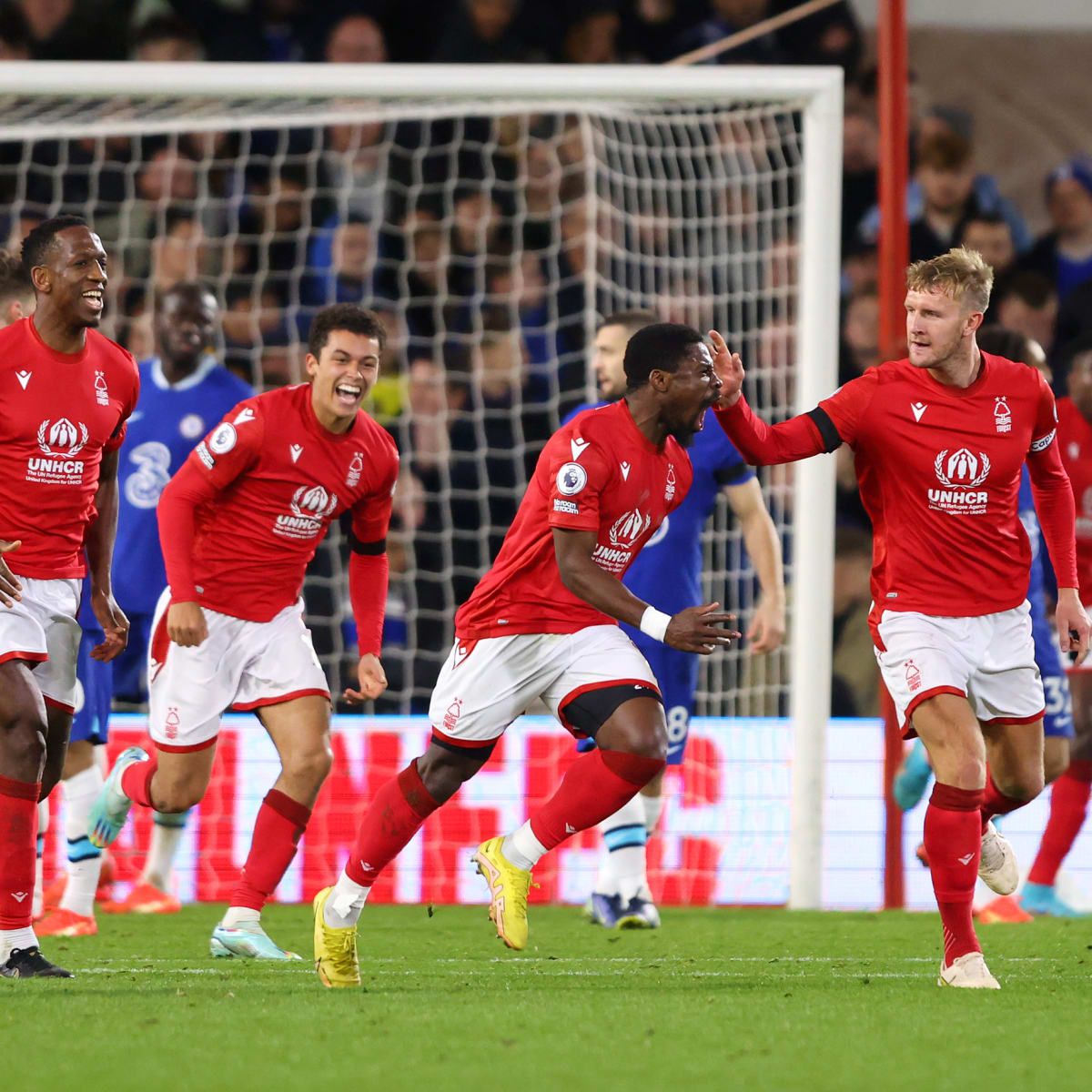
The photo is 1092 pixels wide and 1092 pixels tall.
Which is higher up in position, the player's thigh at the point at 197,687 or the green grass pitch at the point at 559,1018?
the player's thigh at the point at 197,687

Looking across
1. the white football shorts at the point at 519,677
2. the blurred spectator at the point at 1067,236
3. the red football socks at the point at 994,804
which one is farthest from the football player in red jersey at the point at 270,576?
the blurred spectator at the point at 1067,236

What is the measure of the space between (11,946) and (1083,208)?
936cm

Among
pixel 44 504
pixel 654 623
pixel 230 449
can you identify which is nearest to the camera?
pixel 654 623

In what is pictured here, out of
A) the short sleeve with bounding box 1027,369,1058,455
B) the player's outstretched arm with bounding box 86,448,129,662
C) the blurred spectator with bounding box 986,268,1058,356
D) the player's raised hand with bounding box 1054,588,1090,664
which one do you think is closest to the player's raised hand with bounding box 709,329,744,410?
the short sleeve with bounding box 1027,369,1058,455

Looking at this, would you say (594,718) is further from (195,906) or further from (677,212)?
(677,212)

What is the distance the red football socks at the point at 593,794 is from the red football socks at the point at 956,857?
794 mm

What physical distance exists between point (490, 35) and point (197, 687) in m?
7.38

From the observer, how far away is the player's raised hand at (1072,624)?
578cm

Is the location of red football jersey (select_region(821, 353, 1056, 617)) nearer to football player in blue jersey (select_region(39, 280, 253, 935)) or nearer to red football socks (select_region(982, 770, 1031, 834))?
red football socks (select_region(982, 770, 1031, 834))

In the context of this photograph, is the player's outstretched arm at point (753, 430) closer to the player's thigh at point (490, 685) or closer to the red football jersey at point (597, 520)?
the red football jersey at point (597, 520)

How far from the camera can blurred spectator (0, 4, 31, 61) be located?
487 inches

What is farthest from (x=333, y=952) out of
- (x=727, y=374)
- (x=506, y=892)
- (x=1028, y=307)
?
(x=1028, y=307)

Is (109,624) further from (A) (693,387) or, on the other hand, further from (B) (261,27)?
(B) (261,27)

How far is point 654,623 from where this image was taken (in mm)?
5102
